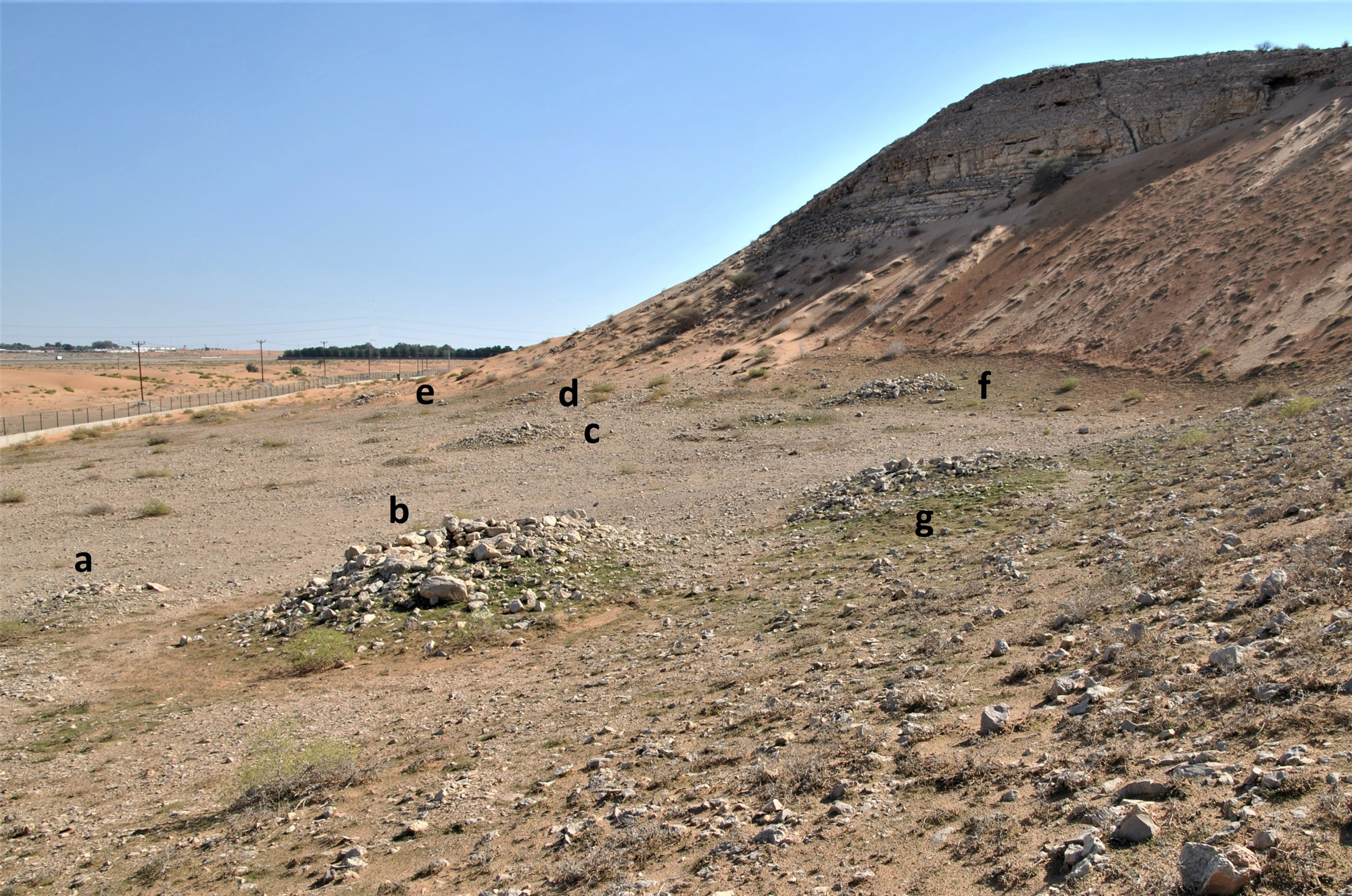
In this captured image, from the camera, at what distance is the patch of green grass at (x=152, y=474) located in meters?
25.7

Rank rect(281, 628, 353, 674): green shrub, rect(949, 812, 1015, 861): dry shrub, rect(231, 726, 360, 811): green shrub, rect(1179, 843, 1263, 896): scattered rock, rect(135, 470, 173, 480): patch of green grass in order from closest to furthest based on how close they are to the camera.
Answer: rect(1179, 843, 1263, 896): scattered rock
rect(949, 812, 1015, 861): dry shrub
rect(231, 726, 360, 811): green shrub
rect(281, 628, 353, 674): green shrub
rect(135, 470, 173, 480): patch of green grass

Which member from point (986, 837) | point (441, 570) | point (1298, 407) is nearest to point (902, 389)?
point (1298, 407)

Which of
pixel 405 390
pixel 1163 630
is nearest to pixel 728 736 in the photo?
pixel 1163 630

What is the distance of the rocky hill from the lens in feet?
91.2

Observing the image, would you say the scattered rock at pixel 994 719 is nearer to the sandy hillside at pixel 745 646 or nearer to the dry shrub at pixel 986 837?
the sandy hillside at pixel 745 646

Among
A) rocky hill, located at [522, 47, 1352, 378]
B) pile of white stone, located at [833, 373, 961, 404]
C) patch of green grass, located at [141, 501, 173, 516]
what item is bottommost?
patch of green grass, located at [141, 501, 173, 516]

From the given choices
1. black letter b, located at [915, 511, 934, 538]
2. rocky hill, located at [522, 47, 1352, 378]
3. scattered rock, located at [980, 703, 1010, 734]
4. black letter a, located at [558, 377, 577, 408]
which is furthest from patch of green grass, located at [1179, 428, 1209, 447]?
black letter a, located at [558, 377, 577, 408]

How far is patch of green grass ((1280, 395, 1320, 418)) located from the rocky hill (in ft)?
28.2

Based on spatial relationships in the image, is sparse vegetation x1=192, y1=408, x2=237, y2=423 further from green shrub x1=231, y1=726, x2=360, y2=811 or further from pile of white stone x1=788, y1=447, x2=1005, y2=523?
green shrub x1=231, y1=726, x2=360, y2=811

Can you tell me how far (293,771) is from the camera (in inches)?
273

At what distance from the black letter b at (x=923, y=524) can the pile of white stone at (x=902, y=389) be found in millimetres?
16159

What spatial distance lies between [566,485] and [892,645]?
13.3 m

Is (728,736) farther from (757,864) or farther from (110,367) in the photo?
(110,367)

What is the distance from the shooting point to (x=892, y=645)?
8047 mm
